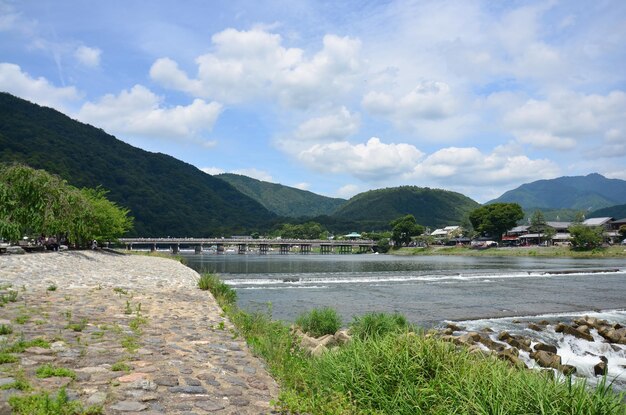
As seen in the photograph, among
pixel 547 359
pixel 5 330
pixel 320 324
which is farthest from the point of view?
pixel 320 324

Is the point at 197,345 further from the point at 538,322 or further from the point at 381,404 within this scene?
the point at 538,322

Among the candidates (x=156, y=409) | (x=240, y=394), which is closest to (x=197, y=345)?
(x=240, y=394)

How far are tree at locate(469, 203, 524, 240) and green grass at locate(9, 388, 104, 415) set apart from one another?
402 ft

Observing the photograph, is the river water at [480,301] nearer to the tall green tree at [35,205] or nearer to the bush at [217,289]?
the bush at [217,289]

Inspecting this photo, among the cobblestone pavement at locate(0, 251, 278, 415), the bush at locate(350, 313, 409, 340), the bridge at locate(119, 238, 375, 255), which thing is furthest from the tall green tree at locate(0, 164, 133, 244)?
the bridge at locate(119, 238, 375, 255)

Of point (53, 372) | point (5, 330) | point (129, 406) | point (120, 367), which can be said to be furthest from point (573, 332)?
point (5, 330)

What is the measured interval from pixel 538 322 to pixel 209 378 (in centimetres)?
1574

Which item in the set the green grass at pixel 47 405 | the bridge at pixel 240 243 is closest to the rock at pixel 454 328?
the green grass at pixel 47 405

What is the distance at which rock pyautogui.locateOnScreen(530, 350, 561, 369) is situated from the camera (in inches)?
428

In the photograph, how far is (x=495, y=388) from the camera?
16.4 feet

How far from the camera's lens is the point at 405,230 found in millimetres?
135250

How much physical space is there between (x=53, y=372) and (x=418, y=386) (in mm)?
4614

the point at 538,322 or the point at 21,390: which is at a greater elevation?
the point at 21,390

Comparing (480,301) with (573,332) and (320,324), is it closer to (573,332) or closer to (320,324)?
(573,332)
